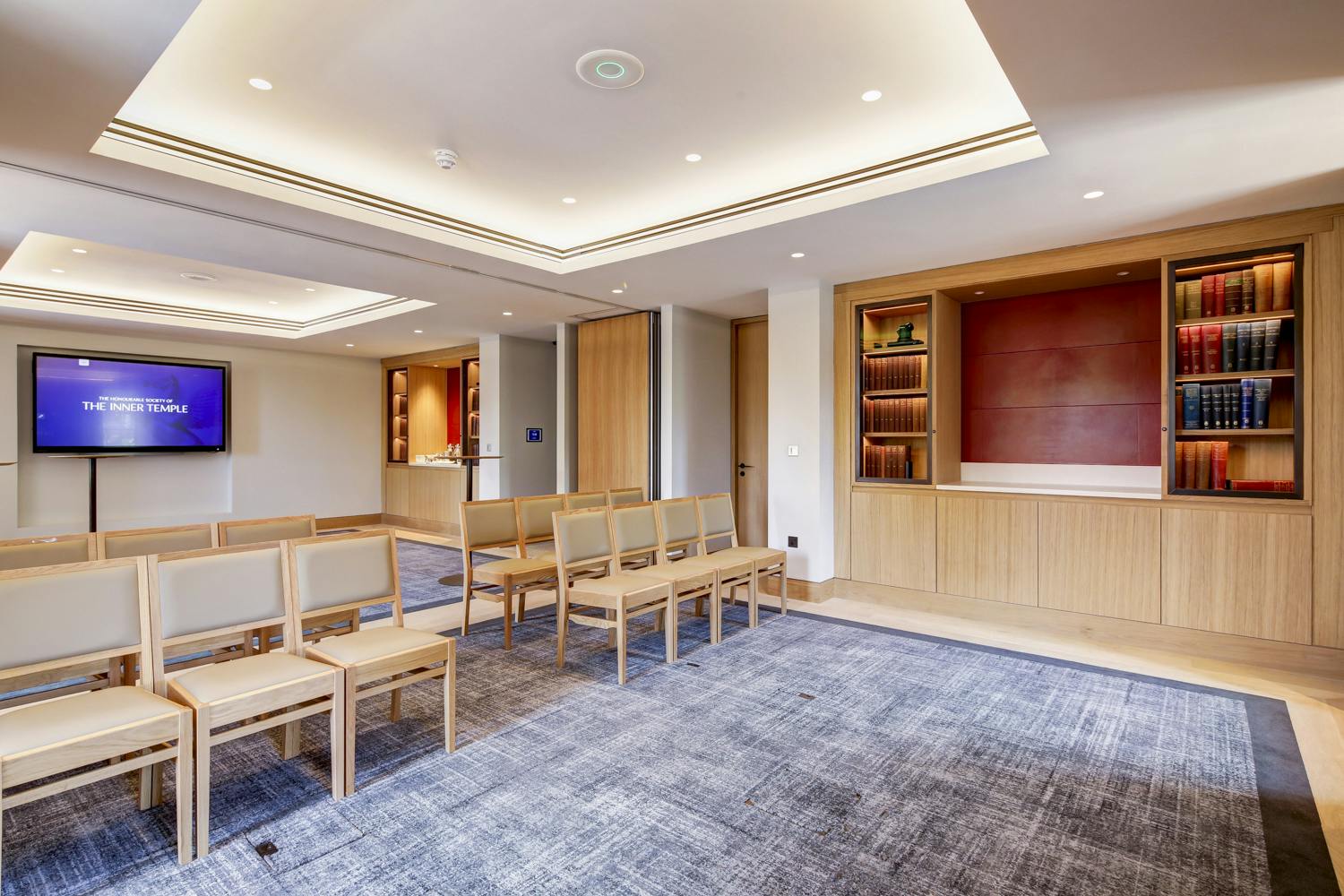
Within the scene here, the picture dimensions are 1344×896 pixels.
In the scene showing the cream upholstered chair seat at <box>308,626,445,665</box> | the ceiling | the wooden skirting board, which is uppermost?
the ceiling

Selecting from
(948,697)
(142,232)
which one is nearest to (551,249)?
(142,232)

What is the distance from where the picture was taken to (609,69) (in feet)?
9.95

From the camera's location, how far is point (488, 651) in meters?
4.33

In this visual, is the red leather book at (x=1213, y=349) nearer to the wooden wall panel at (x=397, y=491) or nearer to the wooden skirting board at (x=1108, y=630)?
the wooden skirting board at (x=1108, y=630)

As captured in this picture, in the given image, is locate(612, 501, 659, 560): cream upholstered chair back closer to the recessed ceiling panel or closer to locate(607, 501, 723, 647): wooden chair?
locate(607, 501, 723, 647): wooden chair

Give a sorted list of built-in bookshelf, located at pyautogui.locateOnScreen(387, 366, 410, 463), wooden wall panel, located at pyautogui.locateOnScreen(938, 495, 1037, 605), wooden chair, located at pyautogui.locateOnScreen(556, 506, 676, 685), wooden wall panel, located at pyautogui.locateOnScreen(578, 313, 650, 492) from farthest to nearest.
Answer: built-in bookshelf, located at pyautogui.locateOnScreen(387, 366, 410, 463) < wooden wall panel, located at pyautogui.locateOnScreen(578, 313, 650, 492) < wooden wall panel, located at pyautogui.locateOnScreen(938, 495, 1037, 605) < wooden chair, located at pyautogui.locateOnScreen(556, 506, 676, 685)

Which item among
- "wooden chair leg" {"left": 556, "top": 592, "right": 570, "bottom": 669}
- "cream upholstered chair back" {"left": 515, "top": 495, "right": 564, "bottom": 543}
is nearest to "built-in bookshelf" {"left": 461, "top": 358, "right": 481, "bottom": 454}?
"cream upholstered chair back" {"left": 515, "top": 495, "right": 564, "bottom": 543}

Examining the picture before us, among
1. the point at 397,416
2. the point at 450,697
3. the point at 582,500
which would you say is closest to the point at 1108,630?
the point at 582,500

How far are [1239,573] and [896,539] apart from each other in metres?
2.20

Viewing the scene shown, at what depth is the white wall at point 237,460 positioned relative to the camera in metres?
7.82

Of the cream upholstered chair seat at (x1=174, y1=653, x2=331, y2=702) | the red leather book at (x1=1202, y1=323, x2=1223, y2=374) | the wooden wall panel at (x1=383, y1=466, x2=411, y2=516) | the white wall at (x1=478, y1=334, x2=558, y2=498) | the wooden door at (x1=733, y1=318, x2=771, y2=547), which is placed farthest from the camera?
the wooden wall panel at (x1=383, y1=466, x2=411, y2=516)

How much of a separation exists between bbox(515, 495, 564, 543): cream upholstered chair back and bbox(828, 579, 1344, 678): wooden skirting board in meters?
2.20

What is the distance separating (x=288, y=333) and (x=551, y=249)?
17.4 feet

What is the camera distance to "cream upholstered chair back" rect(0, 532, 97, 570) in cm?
297
